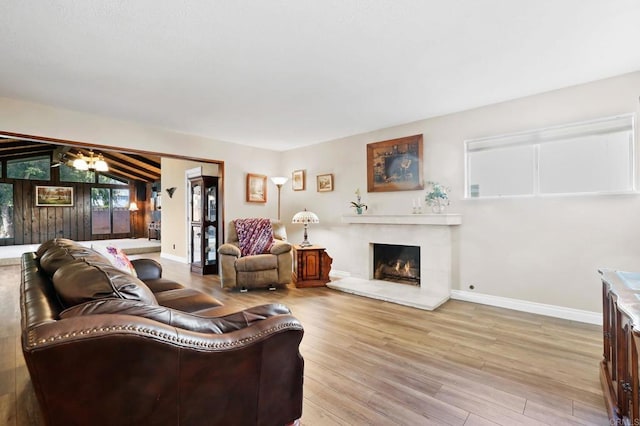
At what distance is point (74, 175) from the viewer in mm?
10156

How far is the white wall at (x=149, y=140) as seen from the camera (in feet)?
11.4

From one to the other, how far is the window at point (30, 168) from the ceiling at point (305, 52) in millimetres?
7997

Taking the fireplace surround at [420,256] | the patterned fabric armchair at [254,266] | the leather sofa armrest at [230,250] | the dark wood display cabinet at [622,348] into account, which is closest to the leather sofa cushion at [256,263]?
the patterned fabric armchair at [254,266]

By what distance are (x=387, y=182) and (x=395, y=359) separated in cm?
280

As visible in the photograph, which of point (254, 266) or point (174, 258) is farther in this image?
point (174, 258)

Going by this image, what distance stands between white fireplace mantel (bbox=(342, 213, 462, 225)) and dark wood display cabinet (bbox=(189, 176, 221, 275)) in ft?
8.65

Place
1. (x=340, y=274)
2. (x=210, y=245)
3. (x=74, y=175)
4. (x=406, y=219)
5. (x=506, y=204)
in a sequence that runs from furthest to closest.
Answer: (x=74, y=175) → (x=210, y=245) → (x=340, y=274) → (x=406, y=219) → (x=506, y=204)

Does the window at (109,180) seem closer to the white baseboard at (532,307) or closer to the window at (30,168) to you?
the window at (30,168)

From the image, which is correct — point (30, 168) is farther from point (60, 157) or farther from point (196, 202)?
point (196, 202)

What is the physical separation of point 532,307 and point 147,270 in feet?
13.9

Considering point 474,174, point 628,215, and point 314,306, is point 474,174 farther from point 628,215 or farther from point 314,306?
point 314,306

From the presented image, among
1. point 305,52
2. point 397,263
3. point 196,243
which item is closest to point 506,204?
point 397,263

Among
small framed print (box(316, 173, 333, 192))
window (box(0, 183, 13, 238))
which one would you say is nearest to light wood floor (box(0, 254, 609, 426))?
small framed print (box(316, 173, 333, 192))

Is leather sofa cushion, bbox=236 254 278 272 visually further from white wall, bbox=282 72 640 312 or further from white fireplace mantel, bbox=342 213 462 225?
white wall, bbox=282 72 640 312
